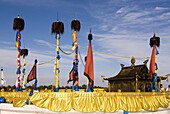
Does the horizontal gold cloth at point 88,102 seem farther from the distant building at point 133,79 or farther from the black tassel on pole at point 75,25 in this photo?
the distant building at point 133,79

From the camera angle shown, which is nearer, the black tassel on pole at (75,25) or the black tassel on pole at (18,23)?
the black tassel on pole at (75,25)

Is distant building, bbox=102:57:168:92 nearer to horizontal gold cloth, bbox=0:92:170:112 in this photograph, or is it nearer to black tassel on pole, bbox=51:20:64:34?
horizontal gold cloth, bbox=0:92:170:112

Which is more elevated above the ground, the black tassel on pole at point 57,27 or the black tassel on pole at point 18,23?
the black tassel on pole at point 18,23

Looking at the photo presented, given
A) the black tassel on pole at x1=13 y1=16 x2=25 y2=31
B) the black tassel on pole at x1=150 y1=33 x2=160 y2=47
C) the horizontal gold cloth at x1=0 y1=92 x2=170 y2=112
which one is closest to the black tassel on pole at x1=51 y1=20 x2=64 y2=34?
the black tassel on pole at x1=13 y1=16 x2=25 y2=31

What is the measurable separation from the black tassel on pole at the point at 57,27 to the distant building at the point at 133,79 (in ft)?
46.9

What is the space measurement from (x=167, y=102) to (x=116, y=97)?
6434 millimetres

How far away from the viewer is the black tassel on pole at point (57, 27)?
19719mm

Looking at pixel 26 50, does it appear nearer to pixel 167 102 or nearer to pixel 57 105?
pixel 57 105

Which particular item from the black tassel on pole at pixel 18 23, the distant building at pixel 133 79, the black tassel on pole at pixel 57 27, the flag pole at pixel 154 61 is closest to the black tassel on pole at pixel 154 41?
the flag pole at pixel 154 61

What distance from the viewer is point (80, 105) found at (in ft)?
41.9

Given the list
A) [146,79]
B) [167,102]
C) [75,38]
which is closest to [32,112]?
[75,38]

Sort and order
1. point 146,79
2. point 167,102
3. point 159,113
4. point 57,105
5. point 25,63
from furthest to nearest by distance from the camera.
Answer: point 25,63
point 146,79
point 167,102
point 159,113
point 57,105

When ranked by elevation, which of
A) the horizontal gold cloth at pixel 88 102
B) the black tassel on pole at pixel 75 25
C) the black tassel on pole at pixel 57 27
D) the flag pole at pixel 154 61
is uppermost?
the black tassel on pole at pixel 75 25

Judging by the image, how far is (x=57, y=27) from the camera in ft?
64.6
